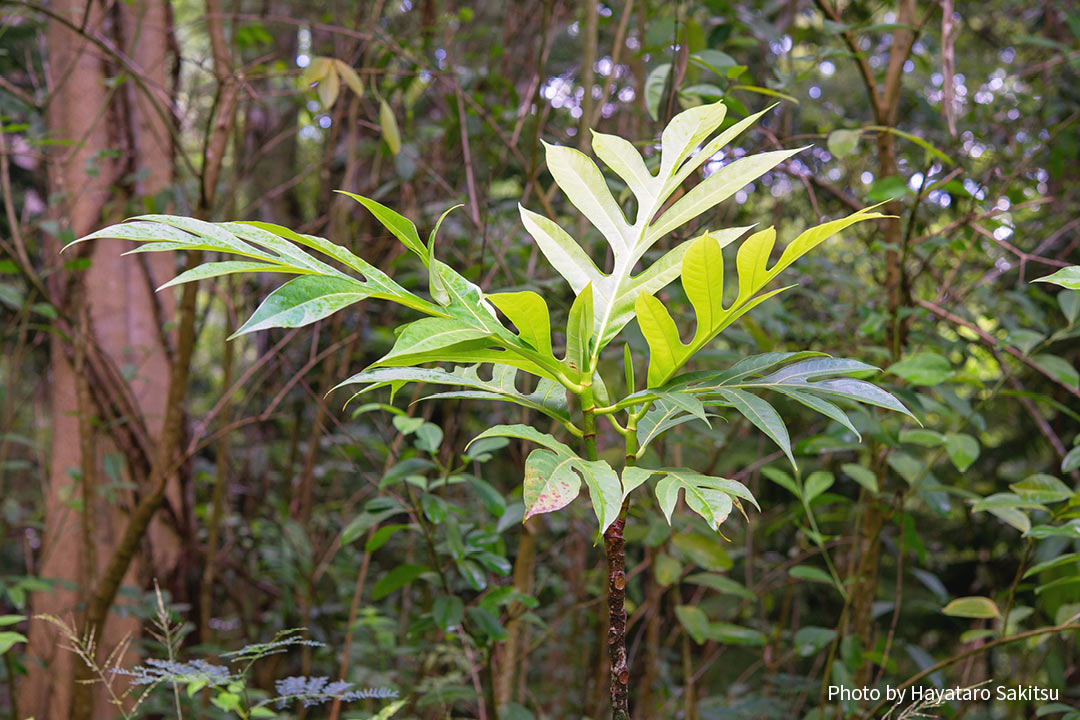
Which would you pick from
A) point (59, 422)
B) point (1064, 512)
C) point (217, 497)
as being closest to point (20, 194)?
point (59, 422)

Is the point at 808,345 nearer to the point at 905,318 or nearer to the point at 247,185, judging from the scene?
the point at 905,318

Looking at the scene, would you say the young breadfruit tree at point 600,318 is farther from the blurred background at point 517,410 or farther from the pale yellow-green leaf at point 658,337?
the blurred background at point 517,410

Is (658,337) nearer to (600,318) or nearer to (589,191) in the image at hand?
(600,318)

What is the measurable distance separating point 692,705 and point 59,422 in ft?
6.34

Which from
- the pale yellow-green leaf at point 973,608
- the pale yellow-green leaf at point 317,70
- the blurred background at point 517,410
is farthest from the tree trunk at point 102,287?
the pale yellow-green leaf at point 973,608

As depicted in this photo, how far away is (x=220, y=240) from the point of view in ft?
1.85

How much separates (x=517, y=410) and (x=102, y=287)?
1361 millimetres

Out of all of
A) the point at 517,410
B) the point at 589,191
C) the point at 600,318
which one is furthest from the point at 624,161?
the point at 517,410

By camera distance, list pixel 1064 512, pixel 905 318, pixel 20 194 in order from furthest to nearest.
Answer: pixel 20 194 < pixel 905 318 < pixel 1064 512

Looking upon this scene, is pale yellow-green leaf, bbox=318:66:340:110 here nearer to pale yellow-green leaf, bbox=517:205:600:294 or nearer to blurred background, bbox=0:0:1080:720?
blurred background, bbox=0:0:1080:720

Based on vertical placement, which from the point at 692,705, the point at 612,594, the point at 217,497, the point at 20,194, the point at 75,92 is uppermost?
the point at 75,92

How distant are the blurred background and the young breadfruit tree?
449 mm

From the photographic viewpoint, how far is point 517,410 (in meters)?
1.74

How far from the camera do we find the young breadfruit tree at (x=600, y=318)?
0.56 metres
